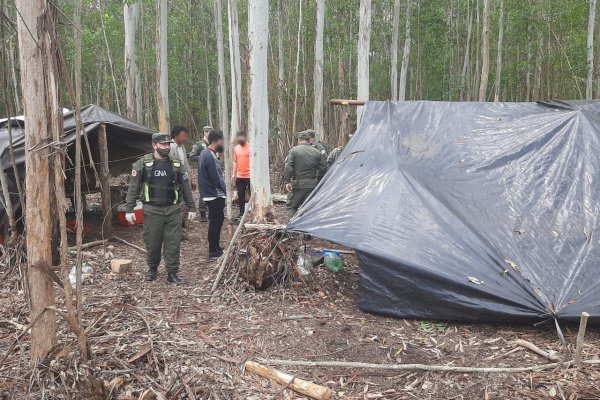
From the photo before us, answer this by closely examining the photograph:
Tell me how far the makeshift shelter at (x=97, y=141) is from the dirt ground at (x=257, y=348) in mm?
1810

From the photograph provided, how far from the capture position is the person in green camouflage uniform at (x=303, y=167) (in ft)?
23.1

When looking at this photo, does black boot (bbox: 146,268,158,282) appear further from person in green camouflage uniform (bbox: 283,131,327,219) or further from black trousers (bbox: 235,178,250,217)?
black trousers (bbox: 235,178,250,217)

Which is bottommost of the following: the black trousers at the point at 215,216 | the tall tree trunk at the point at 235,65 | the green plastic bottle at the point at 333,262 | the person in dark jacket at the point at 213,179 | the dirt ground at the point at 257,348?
the dirt ground at the point at 257,348

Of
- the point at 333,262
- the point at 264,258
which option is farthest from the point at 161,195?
the point at 333,262

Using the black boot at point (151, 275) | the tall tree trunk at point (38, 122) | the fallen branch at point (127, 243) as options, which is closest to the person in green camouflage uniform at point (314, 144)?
the fallen branch at point (127, 243)

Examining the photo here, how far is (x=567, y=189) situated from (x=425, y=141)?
152 centimetres

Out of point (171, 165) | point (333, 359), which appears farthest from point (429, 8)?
point (333, 359)

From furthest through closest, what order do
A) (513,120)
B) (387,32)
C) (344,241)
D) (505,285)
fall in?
(387,32) < (513,120) < (344,241) < (505,285)

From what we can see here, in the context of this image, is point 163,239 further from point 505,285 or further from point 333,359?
point 505,285

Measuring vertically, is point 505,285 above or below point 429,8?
below

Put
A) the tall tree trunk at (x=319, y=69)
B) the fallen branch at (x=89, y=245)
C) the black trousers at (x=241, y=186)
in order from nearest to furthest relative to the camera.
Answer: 1. the fallen branch at (x=89, y=245)
2. the black trousers at (x=241, y=186)
3. the tall tree trunk at (x=319, y=69)

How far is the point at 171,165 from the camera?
206 inches

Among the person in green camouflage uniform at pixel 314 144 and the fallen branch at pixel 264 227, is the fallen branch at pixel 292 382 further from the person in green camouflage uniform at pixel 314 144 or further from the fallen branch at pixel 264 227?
the person in green camouflage uniform at pixel 314 144

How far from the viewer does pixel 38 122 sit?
272 centimetres
